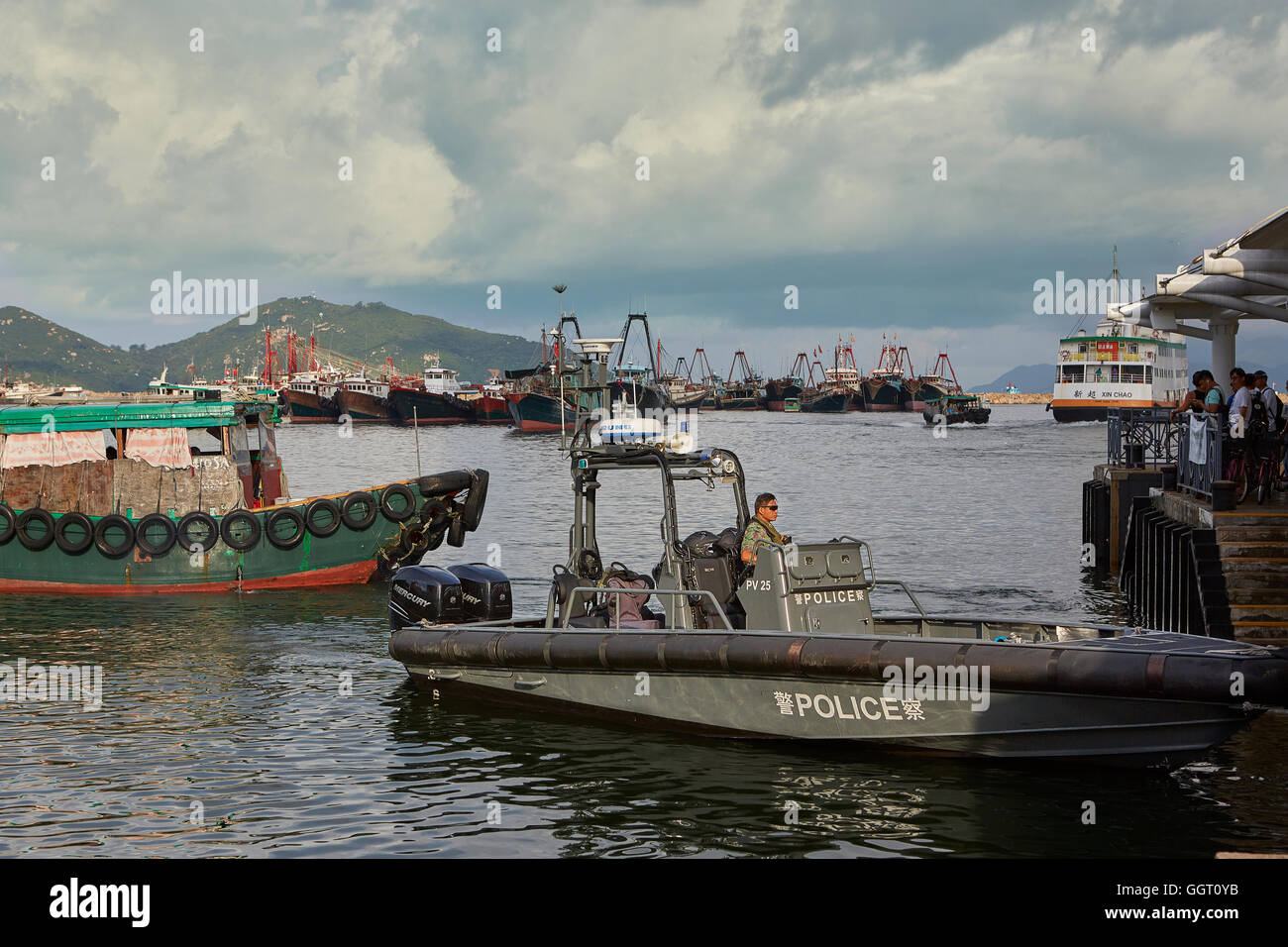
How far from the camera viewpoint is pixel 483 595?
14008 millimetres

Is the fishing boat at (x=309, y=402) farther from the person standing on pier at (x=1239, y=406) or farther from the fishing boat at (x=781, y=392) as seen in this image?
the person standing on pier at (x=1239, y=406)

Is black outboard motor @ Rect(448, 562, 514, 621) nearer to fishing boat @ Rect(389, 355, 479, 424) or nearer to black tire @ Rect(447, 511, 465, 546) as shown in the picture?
black tire @ Rect(447, 511, 465, 546)

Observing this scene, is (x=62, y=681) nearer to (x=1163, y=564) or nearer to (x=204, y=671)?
(x=204, y=671)

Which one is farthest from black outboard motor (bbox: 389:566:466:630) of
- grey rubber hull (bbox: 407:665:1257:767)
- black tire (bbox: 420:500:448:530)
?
black tire (bbox: 420:500:448:530)

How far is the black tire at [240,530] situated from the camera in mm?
22156

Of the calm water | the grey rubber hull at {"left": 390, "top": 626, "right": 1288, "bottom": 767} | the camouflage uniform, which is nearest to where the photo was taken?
the calm water

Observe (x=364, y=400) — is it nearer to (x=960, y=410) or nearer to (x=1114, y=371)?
(x=960, y=410)

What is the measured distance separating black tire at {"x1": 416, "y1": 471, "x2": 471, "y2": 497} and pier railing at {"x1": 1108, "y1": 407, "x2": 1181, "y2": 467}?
13158mm

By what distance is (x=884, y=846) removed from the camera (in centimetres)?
902

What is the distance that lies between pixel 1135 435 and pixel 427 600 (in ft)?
55.5

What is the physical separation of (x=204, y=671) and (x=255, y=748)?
164 inches

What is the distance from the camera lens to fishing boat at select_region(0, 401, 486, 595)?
22.0m

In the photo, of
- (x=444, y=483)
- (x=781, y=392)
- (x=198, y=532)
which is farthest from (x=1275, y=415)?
(x=781, y=392)
